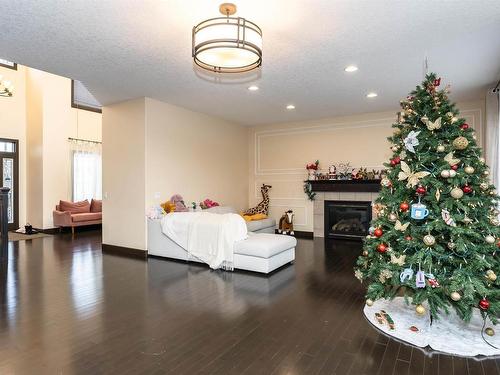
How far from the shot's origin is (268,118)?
7.65 metres

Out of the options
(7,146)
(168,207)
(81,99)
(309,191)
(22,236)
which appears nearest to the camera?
(168,207)

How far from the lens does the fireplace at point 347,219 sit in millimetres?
7235

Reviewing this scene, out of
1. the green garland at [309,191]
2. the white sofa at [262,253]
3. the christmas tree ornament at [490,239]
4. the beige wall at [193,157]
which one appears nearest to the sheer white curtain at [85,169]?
the beige wall at [193,157]

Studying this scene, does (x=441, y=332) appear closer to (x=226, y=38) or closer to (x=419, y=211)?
(x=419, y=211)

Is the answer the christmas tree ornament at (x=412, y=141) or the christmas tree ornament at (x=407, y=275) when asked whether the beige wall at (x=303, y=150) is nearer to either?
the christmas tree ornament at (x=412, y=141)

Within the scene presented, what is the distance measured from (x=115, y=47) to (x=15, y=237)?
246 inches

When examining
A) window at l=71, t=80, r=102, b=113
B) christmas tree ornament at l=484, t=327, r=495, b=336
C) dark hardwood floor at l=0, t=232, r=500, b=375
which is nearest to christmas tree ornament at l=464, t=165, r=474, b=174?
christmas tree ornament at l=484, t=327, r=495, b=336

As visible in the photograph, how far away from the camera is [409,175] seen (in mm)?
2807

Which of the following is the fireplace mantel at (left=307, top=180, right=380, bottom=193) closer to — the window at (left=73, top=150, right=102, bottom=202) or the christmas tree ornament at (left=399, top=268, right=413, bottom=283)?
the christmas tree ornament at (left=399, top=268, right=413, bottom=283)

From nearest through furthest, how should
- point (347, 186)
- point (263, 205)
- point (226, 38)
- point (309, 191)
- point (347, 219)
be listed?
point (226, 38) → point (347, 186) → point (347, 219) → point (309, 191) → point (263, 205)

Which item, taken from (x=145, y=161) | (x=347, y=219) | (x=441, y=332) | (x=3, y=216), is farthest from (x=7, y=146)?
(x=441, y=332)

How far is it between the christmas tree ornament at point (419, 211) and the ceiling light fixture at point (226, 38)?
1.87m

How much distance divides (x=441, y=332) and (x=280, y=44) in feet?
10.8

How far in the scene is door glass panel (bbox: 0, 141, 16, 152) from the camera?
27.5 feet
